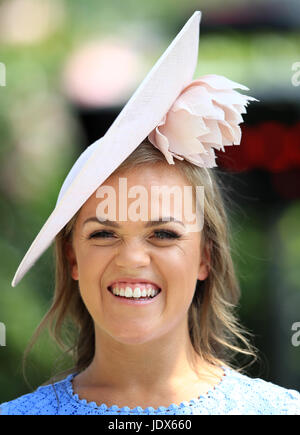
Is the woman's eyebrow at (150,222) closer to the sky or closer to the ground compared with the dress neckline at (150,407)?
closer to the sky

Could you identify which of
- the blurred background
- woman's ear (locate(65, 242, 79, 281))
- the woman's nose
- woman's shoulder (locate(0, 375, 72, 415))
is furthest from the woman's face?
the blurred background

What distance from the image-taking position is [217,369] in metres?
2.15

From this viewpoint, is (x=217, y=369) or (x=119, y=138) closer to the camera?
(x=119, y=138)

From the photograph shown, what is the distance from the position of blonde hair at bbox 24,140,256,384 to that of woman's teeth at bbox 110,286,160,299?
0.27m

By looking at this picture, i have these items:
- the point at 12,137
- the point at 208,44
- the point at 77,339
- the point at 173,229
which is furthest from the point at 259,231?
the point at 173,229

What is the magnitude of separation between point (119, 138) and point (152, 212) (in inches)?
8.8

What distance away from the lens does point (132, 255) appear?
1859mm

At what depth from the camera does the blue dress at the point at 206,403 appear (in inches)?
77.0

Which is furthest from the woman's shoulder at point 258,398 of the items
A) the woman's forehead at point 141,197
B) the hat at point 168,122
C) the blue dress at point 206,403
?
the hat at point 168,122

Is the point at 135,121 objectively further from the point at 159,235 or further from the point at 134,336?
the point at 134,336

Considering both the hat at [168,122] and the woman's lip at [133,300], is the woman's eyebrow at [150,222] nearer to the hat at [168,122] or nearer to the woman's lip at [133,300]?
the hat at [168,122]

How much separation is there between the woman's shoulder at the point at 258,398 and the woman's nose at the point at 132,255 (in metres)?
0.48

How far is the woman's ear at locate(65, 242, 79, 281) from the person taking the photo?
2088mm
